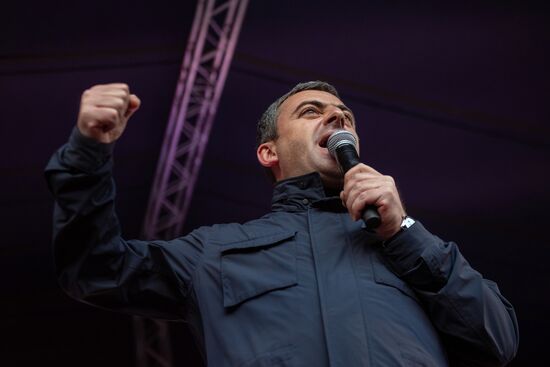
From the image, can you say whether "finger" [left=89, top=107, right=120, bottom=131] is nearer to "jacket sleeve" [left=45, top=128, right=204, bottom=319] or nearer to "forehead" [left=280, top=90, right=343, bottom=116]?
"jacket sleeve" [left=45, top=128, right=204, bottom=319]

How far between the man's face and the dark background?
272 cm

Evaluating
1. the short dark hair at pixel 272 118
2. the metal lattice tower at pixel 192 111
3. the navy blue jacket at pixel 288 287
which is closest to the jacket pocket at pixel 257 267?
the navy blue jacket at pixel 288 287

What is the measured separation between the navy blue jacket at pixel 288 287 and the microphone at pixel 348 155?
107 millimetres

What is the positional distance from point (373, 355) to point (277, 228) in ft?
1.24

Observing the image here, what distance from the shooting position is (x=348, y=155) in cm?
143

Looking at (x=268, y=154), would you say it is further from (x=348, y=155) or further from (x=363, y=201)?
(x=363, y=201)

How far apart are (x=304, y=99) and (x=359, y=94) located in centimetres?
304

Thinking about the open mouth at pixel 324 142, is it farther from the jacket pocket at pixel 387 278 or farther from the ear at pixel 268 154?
the jacket pocket at pixel 387 278

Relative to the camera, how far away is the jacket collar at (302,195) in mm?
1580

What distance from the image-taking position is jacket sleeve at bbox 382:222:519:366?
1.29m

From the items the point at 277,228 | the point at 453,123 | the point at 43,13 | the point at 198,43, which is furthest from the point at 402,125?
the point at 277,228

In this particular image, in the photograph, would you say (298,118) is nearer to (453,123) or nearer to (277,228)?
(277,228)

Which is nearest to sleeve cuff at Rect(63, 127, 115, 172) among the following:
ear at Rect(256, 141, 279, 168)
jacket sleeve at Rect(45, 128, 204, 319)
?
jacket sleeve at Rect(45, 128, 204, 319)

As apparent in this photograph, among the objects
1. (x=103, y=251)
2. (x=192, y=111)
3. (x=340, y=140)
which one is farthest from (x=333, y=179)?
(x=192, y=111)
